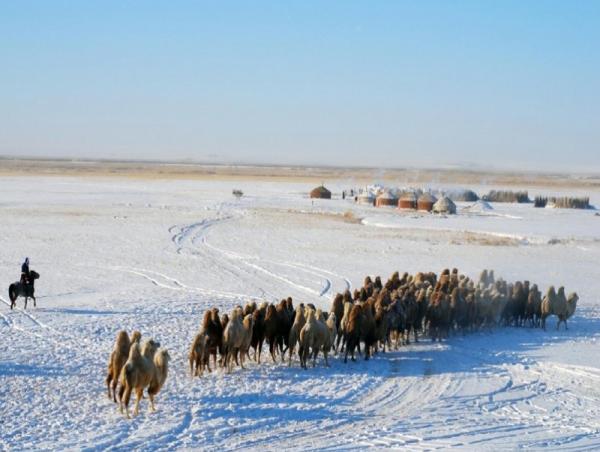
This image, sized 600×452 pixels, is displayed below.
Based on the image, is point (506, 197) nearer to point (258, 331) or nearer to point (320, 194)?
point (320, 194)

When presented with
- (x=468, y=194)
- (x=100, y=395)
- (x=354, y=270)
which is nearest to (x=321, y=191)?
(x=468, y=194)

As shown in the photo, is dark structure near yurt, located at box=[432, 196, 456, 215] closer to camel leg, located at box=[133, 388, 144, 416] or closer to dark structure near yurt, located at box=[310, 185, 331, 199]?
dark structure near yurt, located at box=[310, 185, 331, 199]

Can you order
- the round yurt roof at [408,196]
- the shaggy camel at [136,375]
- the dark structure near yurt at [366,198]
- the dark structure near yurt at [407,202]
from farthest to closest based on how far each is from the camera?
1. the dark structure near yurt at [366,198]
2. the round yurt roof at [408,196]
3. the dark structure near yurt at [407,202]
4. the shaggy camel at [136,375]

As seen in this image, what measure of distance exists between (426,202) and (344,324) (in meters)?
44.3

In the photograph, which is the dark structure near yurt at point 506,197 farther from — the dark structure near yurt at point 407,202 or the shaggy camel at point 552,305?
the shaggy camel at point 552,305

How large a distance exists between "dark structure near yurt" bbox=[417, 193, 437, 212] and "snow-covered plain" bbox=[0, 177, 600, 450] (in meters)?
21.7

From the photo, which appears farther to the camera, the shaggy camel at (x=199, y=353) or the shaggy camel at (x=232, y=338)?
the shaggy camel at (x=232, y=338)

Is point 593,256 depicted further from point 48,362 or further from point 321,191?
point 321,191

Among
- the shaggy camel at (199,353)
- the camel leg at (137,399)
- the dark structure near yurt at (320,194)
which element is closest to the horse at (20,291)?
the shaggy camel at (199,353)

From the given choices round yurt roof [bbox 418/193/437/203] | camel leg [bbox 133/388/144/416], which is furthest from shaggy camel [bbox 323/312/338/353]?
round yurt roof [bbox 418/193/437/203]

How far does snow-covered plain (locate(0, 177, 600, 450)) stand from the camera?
1028cm

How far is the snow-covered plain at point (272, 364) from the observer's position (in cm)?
1028

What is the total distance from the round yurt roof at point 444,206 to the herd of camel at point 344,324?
36.2 m

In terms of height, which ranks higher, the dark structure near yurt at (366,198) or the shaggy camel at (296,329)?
the dark structure near yurt at (366,198)
